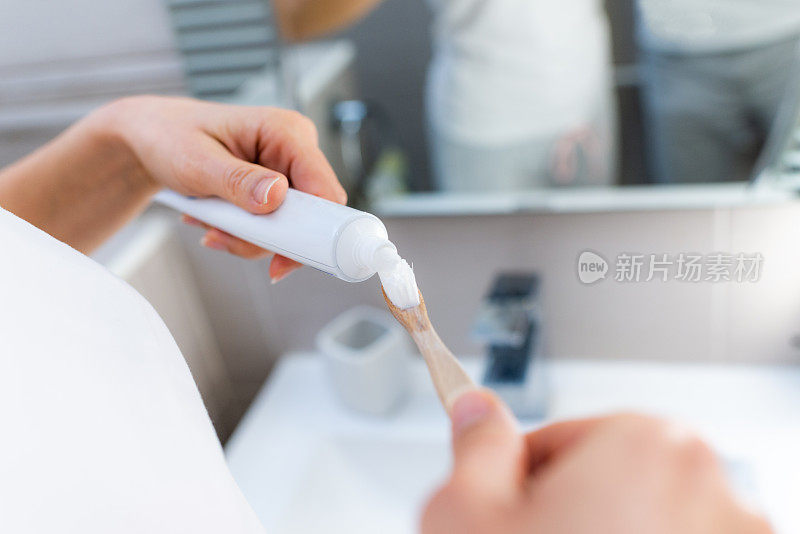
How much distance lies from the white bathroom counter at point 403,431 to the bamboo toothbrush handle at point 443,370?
13.8 inches

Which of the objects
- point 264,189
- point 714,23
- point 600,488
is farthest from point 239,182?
point 714,23

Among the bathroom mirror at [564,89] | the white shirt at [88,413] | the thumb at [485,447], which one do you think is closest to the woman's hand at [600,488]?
the thumb at [485,447]

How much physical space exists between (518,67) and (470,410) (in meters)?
0.37

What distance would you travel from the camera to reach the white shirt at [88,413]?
22cm

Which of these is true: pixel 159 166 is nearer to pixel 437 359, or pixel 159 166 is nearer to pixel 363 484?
pixel 437 359

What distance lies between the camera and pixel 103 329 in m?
0.25

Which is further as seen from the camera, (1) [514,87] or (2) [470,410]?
(1) [514,87]

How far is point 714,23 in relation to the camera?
428 millimetres

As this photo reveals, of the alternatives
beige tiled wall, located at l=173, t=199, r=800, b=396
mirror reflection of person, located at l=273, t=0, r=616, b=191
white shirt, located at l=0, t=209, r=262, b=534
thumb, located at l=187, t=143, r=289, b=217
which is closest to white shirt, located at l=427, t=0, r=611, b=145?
mirror reflection of person, located at l=273, t=0, r=616, b=191

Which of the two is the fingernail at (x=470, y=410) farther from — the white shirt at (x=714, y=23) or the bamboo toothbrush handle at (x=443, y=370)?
the white shirt at (x=714, y=23)

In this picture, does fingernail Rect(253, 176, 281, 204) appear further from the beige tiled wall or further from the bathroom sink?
the bathroom sink

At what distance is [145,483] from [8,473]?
0.05 m

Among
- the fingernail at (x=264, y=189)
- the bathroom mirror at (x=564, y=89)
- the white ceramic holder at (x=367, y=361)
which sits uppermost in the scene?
the fingernail at (x=264, y=189)

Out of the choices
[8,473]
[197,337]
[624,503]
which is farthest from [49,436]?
[197,337]
